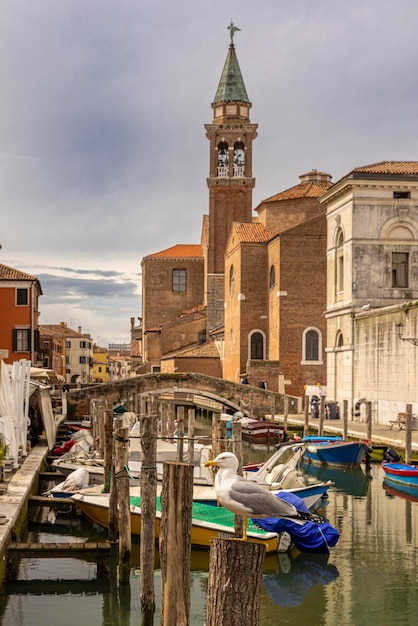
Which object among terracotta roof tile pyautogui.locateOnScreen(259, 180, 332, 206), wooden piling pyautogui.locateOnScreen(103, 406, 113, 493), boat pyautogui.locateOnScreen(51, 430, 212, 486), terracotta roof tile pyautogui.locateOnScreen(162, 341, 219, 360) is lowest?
boat pyautogui.locateOnScreen(51, 430, 212, 486)

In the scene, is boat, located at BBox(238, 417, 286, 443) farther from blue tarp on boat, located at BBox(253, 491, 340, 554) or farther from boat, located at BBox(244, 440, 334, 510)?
blue tarp on boat, located at BBox(253, 491, 340, 554)

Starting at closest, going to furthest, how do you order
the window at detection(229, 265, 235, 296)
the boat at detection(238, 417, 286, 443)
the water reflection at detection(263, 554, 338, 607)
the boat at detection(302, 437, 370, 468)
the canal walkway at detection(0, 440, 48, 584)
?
1. the canal walkway at detection(0, 440, 48, 584)
2. the water reflection at detection(263, 554, 338, 607)
3. the boat at detection(302, 437, 370, 468)
4. the boat at detection(238, 417, 286, 443)
5. the window at detection(229, 265, 235, 296)

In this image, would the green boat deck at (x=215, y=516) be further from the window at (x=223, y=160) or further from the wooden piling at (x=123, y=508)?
the window at (x=223, y=160)

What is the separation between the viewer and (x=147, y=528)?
8.88 m

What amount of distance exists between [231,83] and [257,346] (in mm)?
21382

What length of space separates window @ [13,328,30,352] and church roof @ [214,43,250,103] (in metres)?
23.7

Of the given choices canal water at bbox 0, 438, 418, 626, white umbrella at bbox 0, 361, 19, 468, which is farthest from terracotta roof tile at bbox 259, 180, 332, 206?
canal water at bbox 0, 438, 418, 626

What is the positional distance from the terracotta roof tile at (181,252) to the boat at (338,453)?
3684 cm

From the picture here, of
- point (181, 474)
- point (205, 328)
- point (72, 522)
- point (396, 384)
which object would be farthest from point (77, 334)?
point (181, 474)

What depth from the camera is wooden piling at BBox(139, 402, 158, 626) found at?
8.79 m

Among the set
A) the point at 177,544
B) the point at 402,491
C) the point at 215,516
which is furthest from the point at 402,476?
the point at 177,544

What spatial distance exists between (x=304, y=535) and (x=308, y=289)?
1012 inches

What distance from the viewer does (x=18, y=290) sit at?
3694 cm

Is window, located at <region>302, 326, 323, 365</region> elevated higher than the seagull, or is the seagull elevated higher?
window, located at <region>302, 326, 323, 365</region>
